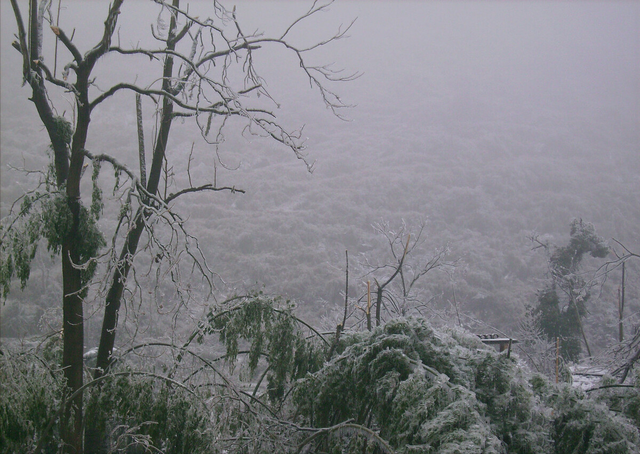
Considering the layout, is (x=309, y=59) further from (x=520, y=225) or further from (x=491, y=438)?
(x=491, y=438)

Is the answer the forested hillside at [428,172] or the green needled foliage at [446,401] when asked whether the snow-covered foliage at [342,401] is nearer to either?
the green needled foliage at [446,401]

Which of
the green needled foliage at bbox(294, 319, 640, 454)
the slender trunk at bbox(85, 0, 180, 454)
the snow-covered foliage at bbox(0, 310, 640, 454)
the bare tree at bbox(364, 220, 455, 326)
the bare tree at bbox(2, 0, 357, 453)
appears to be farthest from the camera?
the bare tree at bbox(364, 220, 455, 326)

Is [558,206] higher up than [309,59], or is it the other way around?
[309,59]

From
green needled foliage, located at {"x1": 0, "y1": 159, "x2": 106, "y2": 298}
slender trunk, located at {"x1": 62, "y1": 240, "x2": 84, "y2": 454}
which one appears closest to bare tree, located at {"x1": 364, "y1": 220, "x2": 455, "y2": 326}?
slender trunk, located at {"x1": 62, "y1": 240, "x2": 84, "y2": 454}

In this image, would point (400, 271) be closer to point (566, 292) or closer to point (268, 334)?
point (268, 334)

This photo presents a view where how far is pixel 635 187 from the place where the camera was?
3125 cm

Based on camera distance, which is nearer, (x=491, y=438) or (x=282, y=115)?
(x=491, y=438)

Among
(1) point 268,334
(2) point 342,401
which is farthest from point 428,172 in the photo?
(2) point 342,401

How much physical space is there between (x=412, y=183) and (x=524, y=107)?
2178cm

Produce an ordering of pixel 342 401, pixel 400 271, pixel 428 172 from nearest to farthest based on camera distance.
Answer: pixel 342 401, pixel 400 271, pixel 428 172

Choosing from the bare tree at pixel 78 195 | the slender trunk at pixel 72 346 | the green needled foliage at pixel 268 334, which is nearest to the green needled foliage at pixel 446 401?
the green needled foliage at pixel 268 334

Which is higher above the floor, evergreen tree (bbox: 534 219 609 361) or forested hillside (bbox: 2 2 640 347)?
forested hillside (bbox: 2 2 640 347)

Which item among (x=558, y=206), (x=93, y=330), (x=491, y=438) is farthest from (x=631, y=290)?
(x=491, y=438)

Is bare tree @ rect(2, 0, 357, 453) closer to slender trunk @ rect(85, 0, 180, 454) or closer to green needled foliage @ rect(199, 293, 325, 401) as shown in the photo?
slender trunk @ rect(85, 0, 180, 454)
